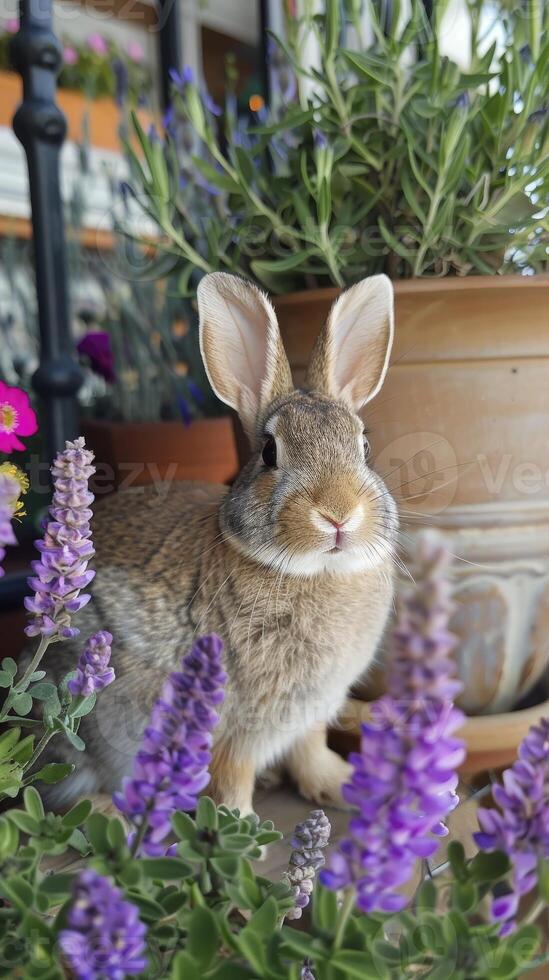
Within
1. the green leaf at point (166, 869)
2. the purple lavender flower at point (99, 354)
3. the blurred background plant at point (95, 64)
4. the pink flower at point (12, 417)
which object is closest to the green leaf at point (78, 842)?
the green leaf at point (166, 869)

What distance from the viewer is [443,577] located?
0.28m

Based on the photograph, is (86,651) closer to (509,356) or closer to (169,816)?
(169,816)

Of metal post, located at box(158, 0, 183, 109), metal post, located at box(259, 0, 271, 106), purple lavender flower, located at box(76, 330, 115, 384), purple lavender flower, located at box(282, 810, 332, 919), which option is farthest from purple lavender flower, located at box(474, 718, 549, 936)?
metal post, located at box(158, 0, 183, 109)

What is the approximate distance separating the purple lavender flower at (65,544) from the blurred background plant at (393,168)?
49cm

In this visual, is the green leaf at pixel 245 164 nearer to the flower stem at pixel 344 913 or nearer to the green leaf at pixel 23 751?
the green leaf at pixel 23 751

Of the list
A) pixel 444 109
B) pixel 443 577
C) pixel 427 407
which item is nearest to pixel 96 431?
pixel 427 407

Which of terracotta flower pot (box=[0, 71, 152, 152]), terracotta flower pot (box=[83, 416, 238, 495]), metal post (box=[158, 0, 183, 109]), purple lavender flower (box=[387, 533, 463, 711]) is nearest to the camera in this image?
purple lavender flower (box=[387, 533, 463, 711])

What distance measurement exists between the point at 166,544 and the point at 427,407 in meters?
0.36

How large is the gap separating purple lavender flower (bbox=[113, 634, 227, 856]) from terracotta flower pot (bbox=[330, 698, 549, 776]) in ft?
1.79

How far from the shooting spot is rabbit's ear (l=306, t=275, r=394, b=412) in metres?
0.83

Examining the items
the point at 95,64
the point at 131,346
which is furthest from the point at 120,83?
the point at 95,64

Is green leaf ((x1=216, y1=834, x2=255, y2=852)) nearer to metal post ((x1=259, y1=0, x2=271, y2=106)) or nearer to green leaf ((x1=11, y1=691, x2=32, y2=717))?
green leaf ((x1=11, y1=691, x2=32, y2=717))

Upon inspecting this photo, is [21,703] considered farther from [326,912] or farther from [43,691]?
[326,912]

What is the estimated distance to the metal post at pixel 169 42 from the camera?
1679mm
